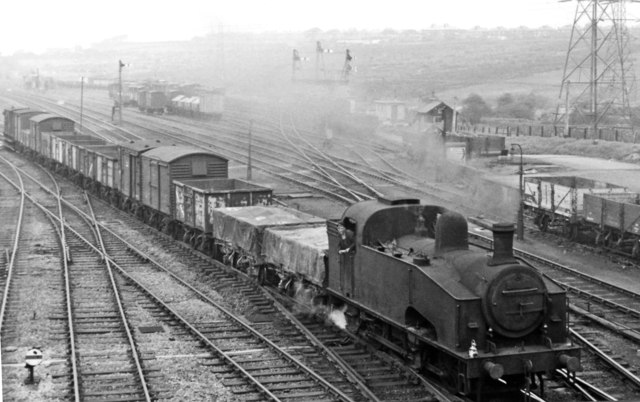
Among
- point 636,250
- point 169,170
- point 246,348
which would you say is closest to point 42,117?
point 169,170

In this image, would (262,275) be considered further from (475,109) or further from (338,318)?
(475,109)

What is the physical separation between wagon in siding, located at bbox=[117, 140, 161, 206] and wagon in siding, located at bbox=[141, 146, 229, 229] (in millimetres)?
944

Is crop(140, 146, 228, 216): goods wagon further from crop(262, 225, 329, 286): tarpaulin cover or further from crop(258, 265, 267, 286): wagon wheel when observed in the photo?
crop(262, 225, 329, 286): tarpaulin cover

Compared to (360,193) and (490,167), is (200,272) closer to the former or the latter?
(360,193)

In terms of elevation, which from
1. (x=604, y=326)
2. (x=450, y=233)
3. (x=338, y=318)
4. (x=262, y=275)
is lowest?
(x=604, y=326)

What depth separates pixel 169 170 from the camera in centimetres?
2988

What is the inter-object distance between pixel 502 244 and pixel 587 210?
16.9m

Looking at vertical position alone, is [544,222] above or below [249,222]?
below

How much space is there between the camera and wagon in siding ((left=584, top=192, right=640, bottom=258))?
27.3 meters

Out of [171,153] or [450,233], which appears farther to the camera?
[171,153]

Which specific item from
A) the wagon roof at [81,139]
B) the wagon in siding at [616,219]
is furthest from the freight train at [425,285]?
the wagon roof at [81,139]

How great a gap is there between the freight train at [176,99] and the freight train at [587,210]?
45559mm

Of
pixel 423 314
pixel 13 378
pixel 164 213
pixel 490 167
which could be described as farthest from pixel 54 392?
pixel 490 167

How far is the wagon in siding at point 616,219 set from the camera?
27.3m
